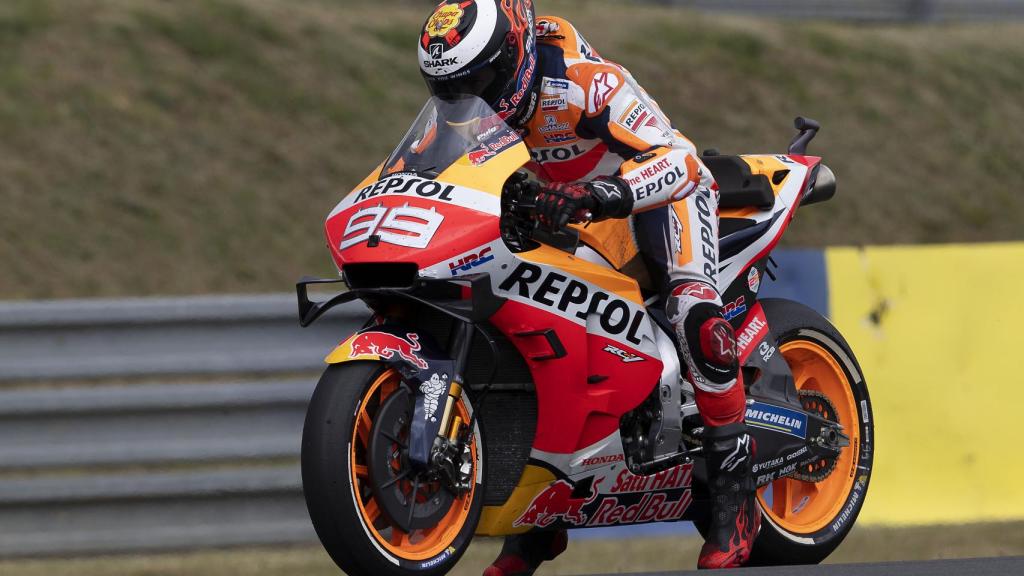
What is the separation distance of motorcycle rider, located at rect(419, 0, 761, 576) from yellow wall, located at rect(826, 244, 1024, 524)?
179cm

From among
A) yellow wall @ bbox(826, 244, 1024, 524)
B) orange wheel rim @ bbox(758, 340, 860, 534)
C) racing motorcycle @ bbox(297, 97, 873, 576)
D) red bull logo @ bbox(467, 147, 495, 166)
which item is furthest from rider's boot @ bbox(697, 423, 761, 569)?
yellow wall @ bbox(826, 244, 1024, 524)

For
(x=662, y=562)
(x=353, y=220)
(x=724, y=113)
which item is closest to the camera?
(x=353, y=220)

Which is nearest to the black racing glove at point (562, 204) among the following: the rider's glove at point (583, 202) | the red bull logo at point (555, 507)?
the rider's glove at point (583, 202)

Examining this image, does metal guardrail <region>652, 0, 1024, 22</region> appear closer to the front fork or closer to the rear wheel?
the rear wheel

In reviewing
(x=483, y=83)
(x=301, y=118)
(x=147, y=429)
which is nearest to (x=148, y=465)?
(x=147, y=429)

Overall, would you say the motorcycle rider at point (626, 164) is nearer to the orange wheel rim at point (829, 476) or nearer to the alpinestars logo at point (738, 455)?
the alpinestars logo at point (738, 455)

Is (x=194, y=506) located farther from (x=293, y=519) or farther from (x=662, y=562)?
(x=662, y=562)

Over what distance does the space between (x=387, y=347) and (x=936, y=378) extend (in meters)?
3.45

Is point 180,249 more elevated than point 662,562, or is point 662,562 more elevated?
point 662,562

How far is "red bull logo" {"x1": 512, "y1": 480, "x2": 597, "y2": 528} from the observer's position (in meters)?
4.69

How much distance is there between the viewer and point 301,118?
11586 mm

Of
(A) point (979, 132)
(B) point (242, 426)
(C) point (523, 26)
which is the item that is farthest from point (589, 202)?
(A) point (979, 132)

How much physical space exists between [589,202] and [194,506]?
2.46 meters

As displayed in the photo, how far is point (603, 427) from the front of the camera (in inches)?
185
